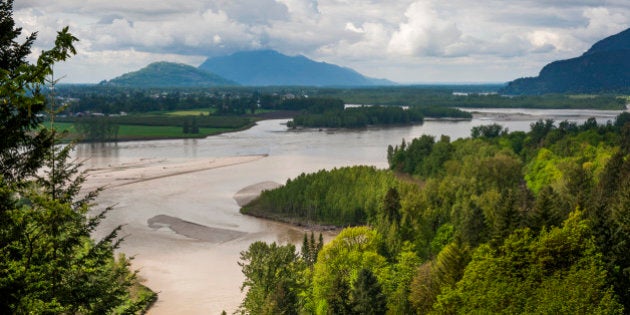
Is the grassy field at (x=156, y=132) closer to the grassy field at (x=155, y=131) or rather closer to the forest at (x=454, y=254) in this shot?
the grassy field at (x=155, y=131)

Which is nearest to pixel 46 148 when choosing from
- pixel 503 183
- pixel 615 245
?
pixel 615 245

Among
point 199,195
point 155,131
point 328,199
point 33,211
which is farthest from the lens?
point 155,131

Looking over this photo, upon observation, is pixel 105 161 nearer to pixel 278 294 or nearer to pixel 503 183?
pixel 503 183

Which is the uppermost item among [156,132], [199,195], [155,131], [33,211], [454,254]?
[33,211]

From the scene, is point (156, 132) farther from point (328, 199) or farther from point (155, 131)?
point (328, 199)

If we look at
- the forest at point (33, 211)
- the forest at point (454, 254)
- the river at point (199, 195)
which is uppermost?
the forest at point (33, 211)

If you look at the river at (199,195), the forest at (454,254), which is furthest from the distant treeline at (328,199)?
the river at (199,195)

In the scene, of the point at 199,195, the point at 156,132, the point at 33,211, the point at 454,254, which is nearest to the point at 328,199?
the point at 199,195
